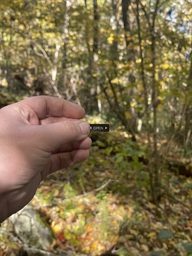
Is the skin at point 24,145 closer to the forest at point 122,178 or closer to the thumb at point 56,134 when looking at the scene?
the thumb at point 56,134

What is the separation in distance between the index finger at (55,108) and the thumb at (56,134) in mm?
198

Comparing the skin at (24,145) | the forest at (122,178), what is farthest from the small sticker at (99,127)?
the forest at (122,178)

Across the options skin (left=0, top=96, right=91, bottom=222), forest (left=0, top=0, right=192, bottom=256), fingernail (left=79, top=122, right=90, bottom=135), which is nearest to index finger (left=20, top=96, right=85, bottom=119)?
skin (left=0, top=96, right=91, bottom=222)

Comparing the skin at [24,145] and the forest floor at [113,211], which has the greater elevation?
the skin at [24,145]

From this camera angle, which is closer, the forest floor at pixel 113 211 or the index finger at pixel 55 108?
the index finger at pixel 55 108

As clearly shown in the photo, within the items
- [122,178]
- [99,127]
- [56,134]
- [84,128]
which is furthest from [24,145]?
[122,178]

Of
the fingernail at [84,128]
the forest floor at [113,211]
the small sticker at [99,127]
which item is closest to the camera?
the fingernail at [84,128]

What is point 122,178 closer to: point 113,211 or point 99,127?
point 113,211

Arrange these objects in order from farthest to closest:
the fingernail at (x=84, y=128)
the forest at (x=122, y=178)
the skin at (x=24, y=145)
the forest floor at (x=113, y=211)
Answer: the forest floor at (x=113, y=211) < the forest at (x=122, y=178) < the fingernail at (x=84, y=128) < the skin at (x=24, y=145)

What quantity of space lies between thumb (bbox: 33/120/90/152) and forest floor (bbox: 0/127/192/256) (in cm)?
145

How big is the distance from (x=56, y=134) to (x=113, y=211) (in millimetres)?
3352

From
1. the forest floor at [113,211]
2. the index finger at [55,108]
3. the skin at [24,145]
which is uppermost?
the index finger at [55,108]

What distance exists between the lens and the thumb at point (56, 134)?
1.29 meters

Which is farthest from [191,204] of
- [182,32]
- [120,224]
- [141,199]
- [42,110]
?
[42,110]
